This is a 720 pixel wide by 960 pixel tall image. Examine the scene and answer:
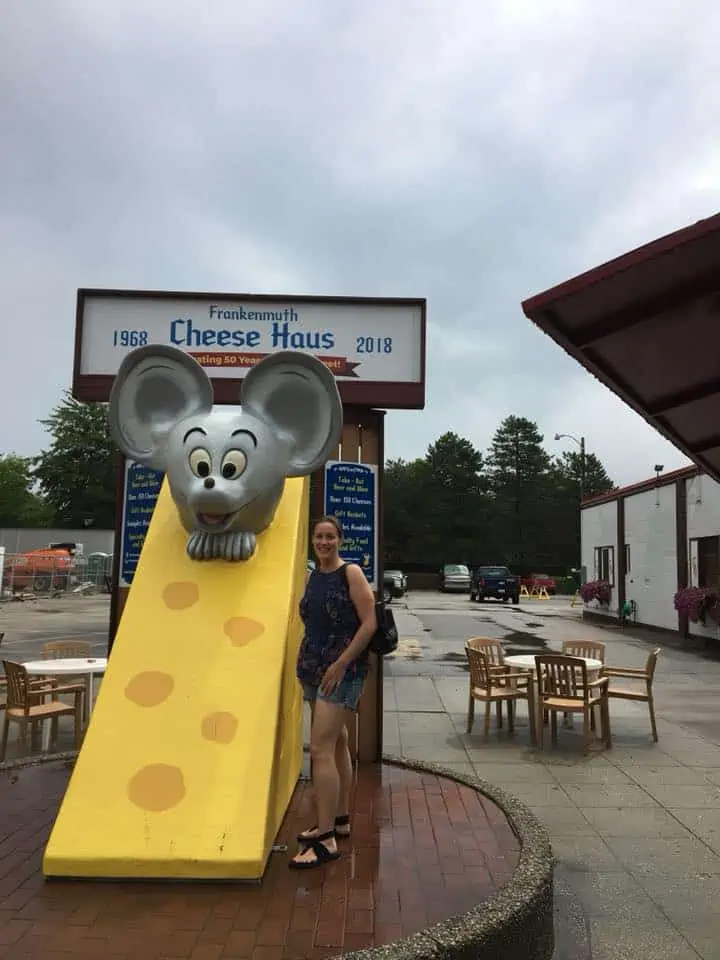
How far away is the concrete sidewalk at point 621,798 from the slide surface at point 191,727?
1.61 meters

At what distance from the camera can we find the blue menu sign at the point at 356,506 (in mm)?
5988

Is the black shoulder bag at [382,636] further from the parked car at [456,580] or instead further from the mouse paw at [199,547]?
the parked car at [456,580]

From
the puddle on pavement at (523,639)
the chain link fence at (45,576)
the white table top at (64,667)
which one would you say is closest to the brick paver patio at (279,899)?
the white table top at (64,667)

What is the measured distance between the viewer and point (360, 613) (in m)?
3.76

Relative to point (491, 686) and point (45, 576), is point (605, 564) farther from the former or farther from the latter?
point (45, 576)

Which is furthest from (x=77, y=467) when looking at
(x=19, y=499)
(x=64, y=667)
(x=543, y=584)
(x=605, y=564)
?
(x=64, y=667)

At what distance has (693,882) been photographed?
405 cm

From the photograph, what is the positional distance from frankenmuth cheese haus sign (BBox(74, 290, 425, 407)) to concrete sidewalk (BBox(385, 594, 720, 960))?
3.24m

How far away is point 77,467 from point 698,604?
164 ft

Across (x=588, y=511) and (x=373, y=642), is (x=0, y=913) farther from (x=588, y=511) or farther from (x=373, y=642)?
(x=588, y=511)

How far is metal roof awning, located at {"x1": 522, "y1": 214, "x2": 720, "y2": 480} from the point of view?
2.31 metres

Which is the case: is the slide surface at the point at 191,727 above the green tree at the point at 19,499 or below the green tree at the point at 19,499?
below

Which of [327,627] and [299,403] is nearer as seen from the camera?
[327,627]

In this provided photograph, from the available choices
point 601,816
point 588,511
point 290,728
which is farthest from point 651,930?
point 588,511
